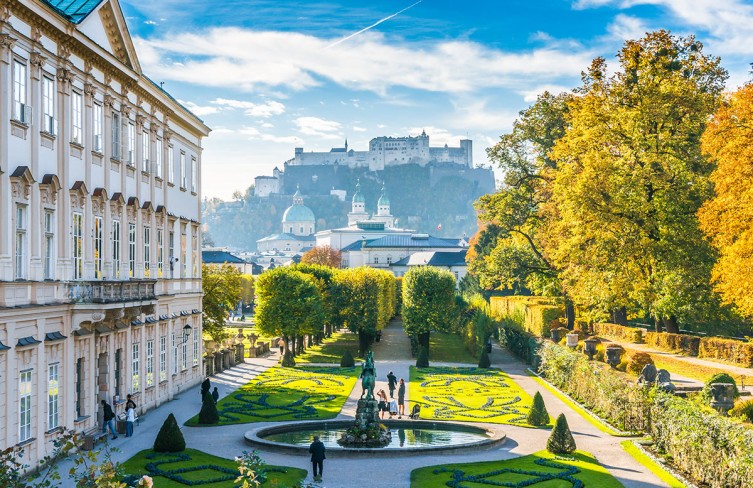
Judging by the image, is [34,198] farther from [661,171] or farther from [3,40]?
[661,171]

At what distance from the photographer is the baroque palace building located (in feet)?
82.5

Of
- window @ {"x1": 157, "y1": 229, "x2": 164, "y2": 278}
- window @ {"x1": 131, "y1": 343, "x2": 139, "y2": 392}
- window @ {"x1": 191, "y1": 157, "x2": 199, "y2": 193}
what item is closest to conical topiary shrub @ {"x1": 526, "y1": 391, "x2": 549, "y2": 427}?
window @ {"x1": 131, "y1": 343, "x2": 139, "y2": 392}

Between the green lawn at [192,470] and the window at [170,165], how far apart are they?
17.4 m

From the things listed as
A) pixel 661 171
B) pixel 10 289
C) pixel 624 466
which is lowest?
pixel 624 466

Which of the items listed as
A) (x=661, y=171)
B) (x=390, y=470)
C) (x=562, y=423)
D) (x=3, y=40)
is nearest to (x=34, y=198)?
(x=3, y=40)

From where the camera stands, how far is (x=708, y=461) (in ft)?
80.9

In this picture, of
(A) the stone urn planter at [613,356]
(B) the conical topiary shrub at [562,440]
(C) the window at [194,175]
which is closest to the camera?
(B) the conical topiary shrub at [562,440]

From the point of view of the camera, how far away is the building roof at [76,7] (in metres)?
29.7

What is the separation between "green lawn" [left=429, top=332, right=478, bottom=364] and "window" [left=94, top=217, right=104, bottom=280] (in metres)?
36.3

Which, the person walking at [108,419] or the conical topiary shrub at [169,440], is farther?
the person walking at [108,419]

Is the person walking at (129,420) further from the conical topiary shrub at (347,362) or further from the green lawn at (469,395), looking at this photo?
the conical topiary shrub at (347,362)

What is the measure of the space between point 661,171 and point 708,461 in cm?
2605

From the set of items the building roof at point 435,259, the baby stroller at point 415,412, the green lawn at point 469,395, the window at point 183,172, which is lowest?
the green lawn at point 469,395

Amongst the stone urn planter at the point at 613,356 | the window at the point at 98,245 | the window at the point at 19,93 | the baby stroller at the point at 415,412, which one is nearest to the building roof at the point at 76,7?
the window at the point at 19,93
